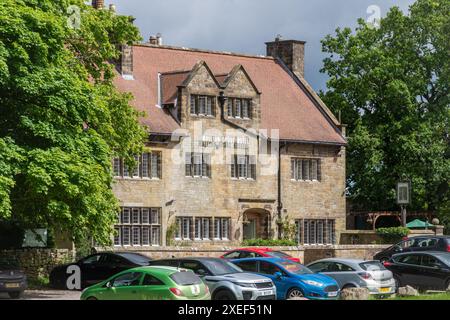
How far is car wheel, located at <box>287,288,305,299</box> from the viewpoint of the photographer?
36.9 meters

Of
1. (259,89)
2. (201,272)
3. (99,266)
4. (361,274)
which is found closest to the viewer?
(201,272)

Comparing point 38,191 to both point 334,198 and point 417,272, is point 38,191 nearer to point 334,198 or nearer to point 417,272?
point 417,272

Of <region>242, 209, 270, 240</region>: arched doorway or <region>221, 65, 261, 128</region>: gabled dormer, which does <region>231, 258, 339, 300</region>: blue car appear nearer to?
<region>221, 65, 261, 128</region>: gabled dormer

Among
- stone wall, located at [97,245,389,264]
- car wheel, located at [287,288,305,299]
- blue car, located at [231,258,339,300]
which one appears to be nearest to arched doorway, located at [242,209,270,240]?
stone wall, located at [97,245,389,264]

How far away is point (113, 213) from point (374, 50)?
32640 millimetres

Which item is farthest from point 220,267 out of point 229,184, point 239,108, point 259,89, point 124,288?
point 259,89

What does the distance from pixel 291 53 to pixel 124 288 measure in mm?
39720

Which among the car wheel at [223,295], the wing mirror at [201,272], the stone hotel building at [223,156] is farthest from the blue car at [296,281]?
the stone hotel building at [223,156]

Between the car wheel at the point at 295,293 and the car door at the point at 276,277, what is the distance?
176 mm

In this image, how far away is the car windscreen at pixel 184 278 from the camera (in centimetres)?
3189

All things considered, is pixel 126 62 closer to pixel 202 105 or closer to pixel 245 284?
pixel 202 105

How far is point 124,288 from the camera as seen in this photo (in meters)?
32.6

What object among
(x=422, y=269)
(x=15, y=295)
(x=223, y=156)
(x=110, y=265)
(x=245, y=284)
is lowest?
(x=15, y=295)

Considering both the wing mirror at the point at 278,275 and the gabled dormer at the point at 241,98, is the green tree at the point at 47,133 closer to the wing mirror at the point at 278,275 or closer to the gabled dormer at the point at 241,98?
the wing mirror at the point at 278,275
